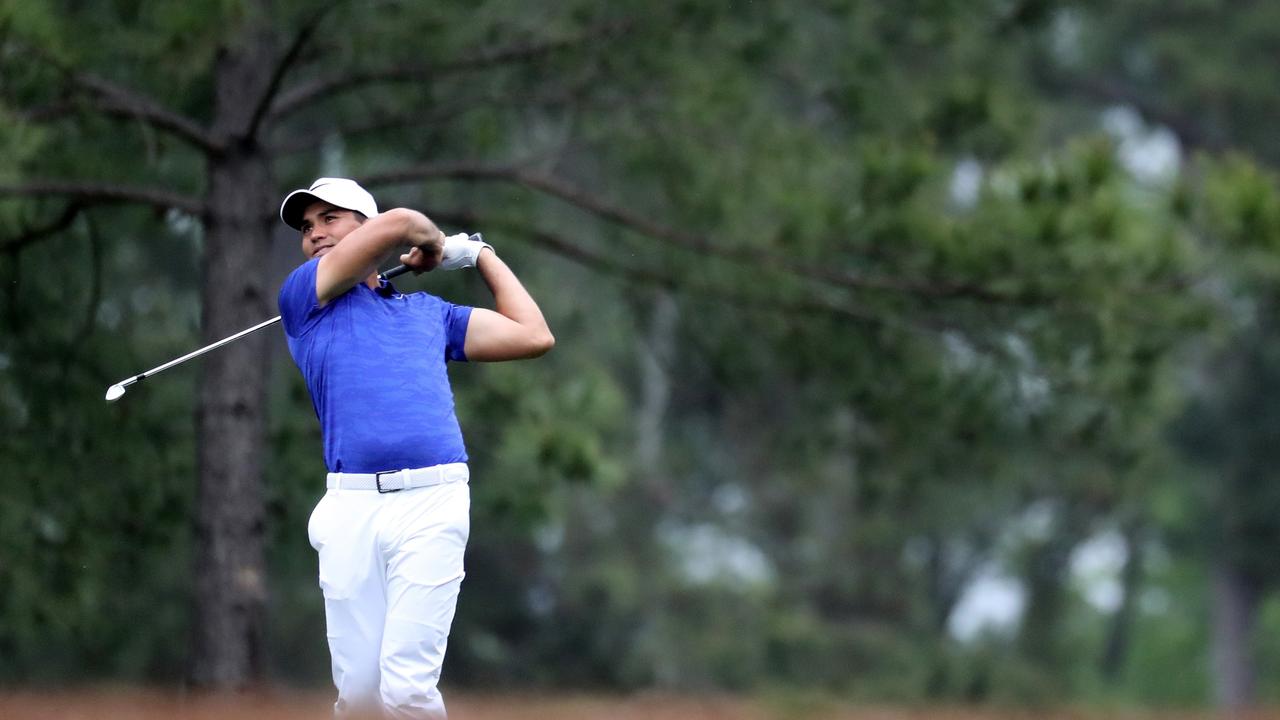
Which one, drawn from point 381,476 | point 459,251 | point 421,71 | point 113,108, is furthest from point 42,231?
point 381,476

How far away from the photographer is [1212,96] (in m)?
27.3

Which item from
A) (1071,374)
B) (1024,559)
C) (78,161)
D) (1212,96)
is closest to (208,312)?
(78,161)

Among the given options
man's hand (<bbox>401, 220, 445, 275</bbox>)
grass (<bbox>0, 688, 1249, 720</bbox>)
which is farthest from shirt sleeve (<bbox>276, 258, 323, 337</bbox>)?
grass (<bbox>0, 688, 1249, 720</bbox>)

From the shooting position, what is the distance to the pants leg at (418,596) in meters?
5.05

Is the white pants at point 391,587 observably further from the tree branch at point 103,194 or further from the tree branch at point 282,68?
the tree branch at point 103,194

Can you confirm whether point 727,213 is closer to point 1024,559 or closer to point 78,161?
point 78,161

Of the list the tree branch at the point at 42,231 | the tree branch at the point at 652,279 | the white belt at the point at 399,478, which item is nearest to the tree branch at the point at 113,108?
the tree branch at the point at 42,231

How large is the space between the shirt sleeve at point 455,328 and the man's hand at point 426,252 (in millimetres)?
156

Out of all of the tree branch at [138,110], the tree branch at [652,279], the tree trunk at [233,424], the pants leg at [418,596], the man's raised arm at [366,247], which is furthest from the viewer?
the tree branch at [652,279]

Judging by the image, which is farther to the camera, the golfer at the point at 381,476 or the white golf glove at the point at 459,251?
the white golf glove at the point at 459,251

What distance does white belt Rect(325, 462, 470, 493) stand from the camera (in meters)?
5.14

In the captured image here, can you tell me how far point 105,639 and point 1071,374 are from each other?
1051cm

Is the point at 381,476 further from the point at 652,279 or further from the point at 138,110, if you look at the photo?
the point at 652,279

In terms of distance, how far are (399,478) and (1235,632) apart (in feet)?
92.3
